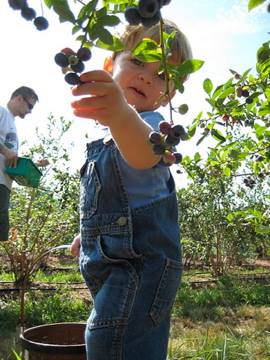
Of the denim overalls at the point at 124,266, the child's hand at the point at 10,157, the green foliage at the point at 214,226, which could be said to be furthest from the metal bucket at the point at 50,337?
the green foliage at the point at 214,226

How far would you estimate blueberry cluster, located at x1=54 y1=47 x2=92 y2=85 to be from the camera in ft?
2.14

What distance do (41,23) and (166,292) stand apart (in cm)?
78

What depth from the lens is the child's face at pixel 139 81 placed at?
125cm

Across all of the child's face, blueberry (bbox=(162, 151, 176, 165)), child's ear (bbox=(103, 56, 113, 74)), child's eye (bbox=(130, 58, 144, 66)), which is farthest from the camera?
child's ear (bbox=(103, 56, 113, 74))

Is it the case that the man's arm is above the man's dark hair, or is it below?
below

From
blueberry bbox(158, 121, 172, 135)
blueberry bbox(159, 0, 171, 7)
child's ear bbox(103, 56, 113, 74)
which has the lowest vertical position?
blueberry bbox(158, 121, 172, 135)

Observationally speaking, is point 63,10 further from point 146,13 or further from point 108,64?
point 108,64

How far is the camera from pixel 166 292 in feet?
4.10

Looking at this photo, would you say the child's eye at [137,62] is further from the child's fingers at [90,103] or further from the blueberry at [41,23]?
the blueberry at [41,23]

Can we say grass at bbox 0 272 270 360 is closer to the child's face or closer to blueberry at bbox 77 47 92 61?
the child's face

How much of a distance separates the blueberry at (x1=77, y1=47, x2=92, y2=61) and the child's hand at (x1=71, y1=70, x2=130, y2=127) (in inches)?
4.6

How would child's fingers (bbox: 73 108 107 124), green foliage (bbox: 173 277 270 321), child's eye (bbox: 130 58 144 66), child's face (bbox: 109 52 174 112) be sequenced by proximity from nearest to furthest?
child's fingers (bbox: 73 108 107 124), child's eye (bbox: 130 58 144 66), child's face (bbox: 109 52 174 112), green foliage (bbox: 173 277 270 321)

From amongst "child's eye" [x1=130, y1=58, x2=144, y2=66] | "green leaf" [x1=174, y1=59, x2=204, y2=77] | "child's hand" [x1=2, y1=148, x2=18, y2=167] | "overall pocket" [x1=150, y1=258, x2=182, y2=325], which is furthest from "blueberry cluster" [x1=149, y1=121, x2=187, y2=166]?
"child's hand" [x1=2, y1=148, x2=18, y2=167]

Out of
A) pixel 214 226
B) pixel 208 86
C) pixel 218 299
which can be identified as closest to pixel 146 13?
pixel 208 86
